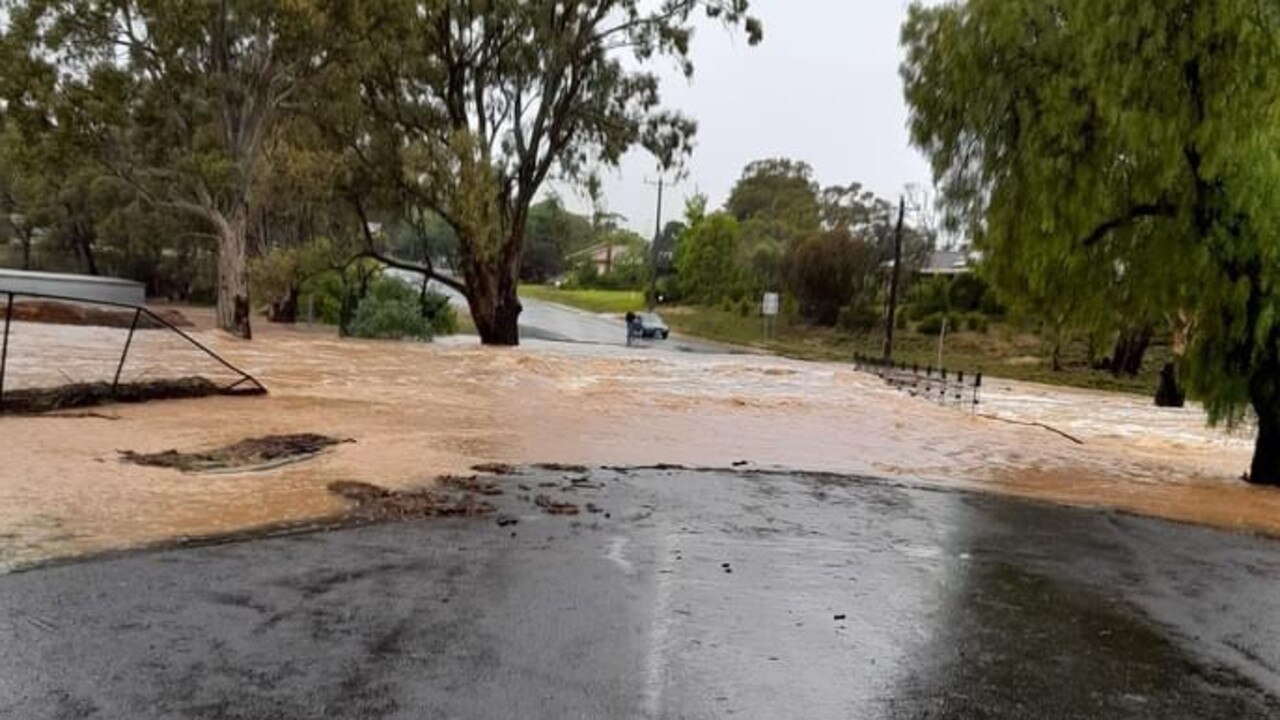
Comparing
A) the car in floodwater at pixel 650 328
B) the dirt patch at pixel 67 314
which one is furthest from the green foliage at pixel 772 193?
the dirt patch at pixel 67 314

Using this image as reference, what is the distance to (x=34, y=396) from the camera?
13789 mm

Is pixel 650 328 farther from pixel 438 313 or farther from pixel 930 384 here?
pixel 930 384

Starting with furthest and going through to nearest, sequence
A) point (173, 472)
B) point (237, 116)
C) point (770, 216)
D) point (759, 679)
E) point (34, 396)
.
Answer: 1. point (770, 216)
2. point (237, 116)
3. point (34, 396)
4. point (173, 472)
5. point (759, 679)

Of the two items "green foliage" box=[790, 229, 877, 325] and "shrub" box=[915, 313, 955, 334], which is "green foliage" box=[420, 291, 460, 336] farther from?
"shrub" box=[915, 313, 955, 334]

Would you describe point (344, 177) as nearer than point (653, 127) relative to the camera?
Yes

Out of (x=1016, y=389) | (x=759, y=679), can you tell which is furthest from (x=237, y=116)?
(x=759, y=679)

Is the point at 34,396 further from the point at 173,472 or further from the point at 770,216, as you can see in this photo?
the point at 770,216

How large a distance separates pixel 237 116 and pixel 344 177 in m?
3.72

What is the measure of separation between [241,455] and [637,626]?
7134 mm

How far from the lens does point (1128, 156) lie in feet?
44.0

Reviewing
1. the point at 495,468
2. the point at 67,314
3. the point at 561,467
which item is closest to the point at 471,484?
the point at 495,468

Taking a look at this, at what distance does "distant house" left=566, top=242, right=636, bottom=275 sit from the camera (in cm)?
10869

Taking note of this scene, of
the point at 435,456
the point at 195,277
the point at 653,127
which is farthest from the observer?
the point at 195,277

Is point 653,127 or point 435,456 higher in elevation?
point 653,127
